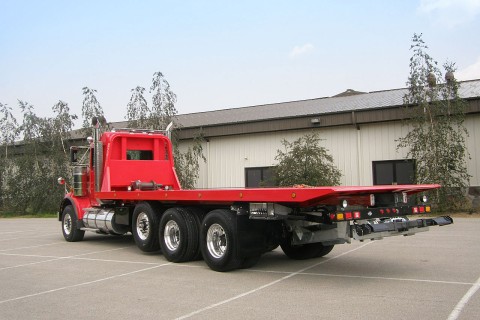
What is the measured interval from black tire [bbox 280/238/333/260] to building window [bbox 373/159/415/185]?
39.9ft

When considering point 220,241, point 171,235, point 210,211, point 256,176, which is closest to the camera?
point 220,241

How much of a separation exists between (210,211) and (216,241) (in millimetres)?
636

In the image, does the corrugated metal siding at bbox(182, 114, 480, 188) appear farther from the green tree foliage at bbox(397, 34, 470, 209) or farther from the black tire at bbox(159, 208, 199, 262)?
the black tire at bbox(159, 208, 199, 262)

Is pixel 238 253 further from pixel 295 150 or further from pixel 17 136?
pixel 17 136

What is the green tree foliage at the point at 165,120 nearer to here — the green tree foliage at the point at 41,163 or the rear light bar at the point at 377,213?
the green tree foliage at the point at 41,163

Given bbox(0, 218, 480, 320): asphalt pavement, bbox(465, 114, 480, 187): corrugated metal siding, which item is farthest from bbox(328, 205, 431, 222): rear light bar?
bbox(465, 114, 480, 187): corrugated metal siding

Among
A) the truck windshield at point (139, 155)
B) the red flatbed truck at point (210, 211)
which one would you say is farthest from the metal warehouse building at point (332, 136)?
the truck windshield at point (139, 155)

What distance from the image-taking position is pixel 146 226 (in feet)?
35.0

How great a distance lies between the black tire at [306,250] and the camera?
9.71m

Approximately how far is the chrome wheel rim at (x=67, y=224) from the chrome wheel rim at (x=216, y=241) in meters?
6.47

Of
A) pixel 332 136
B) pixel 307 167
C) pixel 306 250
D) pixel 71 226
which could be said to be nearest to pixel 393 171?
pixel 332 136

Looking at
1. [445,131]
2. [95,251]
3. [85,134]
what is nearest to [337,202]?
[95,251]

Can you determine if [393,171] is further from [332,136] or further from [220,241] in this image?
[220,241]

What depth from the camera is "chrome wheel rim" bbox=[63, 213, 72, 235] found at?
→ 45.5 feet
